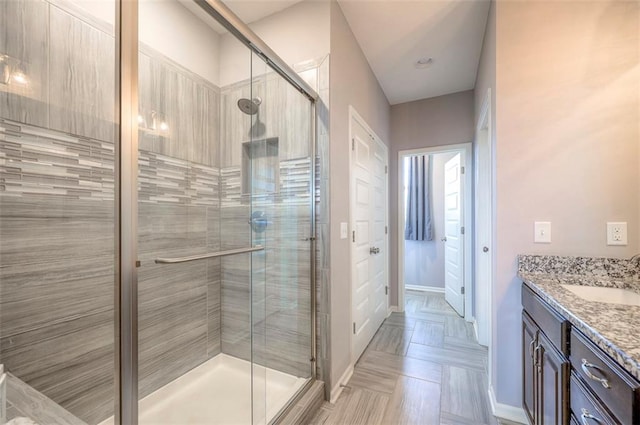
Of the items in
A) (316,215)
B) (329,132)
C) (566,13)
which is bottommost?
(316,215)

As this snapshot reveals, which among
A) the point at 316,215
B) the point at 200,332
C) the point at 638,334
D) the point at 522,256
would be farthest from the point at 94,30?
the point at 522,256

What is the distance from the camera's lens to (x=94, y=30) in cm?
143

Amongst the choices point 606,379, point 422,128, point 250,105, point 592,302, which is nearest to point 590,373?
point 606,379

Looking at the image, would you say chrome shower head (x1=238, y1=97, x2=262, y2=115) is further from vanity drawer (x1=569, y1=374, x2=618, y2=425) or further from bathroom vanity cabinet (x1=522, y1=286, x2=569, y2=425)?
vanity drawer (x1=569, y1=374, x2=618, y2=425)

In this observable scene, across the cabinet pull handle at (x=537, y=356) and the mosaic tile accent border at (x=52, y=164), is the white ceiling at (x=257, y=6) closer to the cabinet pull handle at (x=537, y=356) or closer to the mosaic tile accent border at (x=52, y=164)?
the mosaic tile accent border at (x=52, y=164)

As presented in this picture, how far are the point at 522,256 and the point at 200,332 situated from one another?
2.20m

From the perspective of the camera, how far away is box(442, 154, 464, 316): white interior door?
332 cm

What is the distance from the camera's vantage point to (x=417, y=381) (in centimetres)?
204

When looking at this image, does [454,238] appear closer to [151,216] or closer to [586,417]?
[586,417]

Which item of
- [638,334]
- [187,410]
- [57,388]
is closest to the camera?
[638,334]

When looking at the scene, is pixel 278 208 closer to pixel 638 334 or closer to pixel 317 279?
pixel 317 279

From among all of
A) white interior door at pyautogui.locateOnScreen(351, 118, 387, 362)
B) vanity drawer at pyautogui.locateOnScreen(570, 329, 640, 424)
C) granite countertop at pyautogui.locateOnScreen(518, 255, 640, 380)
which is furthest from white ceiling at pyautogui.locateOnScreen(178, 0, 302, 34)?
vanity drawer at pyautogui.locateOnScreen(570, 329, 640, 424)

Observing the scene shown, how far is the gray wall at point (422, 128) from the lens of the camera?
3.22 meters

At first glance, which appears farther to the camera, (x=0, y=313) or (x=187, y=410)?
(x=187, y=410)
